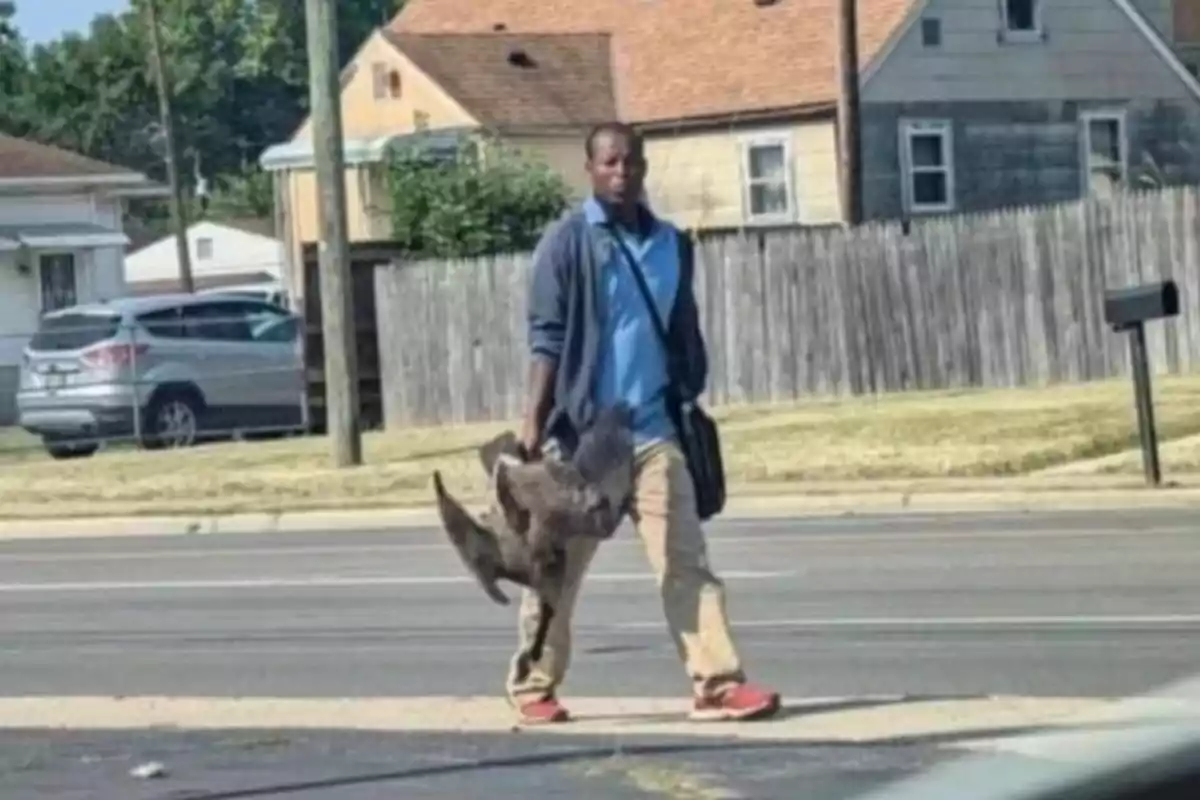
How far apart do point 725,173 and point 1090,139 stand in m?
5.84

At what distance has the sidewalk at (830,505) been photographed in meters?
19.3

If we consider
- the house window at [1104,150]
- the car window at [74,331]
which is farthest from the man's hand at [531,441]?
the house window at [1104,150]

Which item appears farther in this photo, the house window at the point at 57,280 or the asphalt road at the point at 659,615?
the house window at the point at 57,280

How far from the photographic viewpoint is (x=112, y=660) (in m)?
13.1

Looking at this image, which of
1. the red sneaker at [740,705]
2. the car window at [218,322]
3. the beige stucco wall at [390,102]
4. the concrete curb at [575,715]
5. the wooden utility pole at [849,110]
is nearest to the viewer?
the concrete curb at [575,715]

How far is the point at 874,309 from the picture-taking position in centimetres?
3175

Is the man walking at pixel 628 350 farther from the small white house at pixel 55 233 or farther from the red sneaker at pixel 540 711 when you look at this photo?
the small white house at pixel 55 233

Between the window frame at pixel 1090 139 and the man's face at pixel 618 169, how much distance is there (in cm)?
3723

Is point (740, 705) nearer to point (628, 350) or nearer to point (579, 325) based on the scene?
point (628, 350)

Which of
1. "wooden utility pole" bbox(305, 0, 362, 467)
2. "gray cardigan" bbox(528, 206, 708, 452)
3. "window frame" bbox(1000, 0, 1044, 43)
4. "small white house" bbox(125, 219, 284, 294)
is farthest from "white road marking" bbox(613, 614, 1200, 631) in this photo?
"small white house" bbox(125, 219, 284, 294)

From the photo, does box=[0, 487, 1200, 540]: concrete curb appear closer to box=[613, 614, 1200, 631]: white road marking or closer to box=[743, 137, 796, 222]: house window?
box=[613, 614, 1200, 631]: white road marking

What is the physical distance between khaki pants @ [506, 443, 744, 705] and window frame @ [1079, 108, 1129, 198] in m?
37.1

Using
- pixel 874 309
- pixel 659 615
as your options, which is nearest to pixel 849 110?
pixel 874 309

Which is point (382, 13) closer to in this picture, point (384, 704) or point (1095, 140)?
point (1095, 140)
